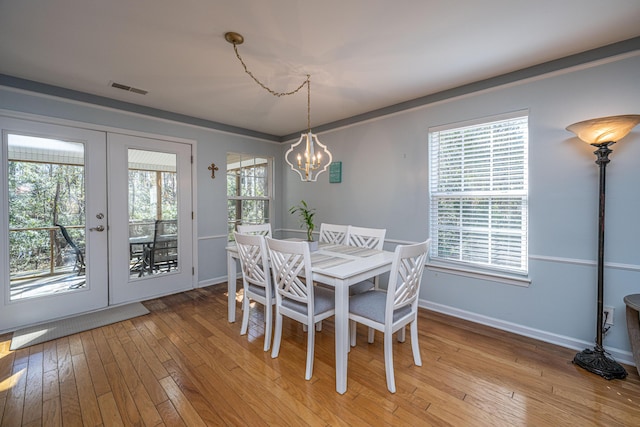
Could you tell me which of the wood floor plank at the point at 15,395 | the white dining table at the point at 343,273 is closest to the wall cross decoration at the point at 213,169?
the white dining table at the point at 343,273

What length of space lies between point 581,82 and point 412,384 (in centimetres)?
274

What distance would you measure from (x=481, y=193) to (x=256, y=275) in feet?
7.69

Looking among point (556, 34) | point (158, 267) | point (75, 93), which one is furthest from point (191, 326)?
point (556, 34)

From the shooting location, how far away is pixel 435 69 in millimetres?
2529

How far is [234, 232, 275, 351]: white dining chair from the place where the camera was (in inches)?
90.4

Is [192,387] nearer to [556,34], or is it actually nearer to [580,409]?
[580,409]

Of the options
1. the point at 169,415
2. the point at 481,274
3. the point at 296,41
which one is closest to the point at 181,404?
the point at 169,415

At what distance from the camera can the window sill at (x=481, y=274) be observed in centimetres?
255

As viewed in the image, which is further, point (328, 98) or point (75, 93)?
point (328, 98)

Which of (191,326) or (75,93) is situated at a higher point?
(75,93)

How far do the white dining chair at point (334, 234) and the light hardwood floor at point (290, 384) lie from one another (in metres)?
1.08

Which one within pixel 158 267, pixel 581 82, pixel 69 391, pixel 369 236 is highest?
pixel 581 82

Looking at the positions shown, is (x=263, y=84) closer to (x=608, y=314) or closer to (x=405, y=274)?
(x=405, y=274)

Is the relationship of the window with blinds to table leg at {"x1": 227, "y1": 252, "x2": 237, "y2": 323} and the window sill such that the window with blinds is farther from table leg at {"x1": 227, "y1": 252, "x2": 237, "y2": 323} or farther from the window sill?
table leg at {"x1": 227, "y1": 252, "x2": 237, "y2": 323}
